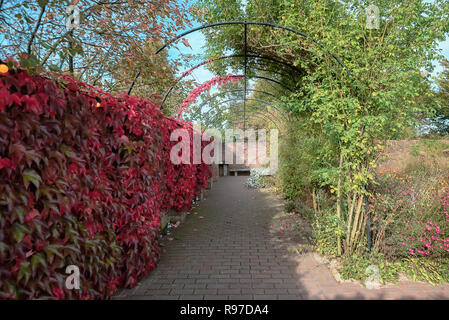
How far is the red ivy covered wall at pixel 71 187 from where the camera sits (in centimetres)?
145

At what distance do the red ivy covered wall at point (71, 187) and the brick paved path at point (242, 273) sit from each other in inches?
16.3

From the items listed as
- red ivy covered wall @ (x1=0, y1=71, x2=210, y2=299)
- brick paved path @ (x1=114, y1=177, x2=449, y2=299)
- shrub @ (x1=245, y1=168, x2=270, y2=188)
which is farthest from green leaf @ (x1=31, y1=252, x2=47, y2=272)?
shrub @ (x1=245, y1=168, x2=270, y2=188)

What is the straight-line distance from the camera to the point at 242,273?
3.32 metres

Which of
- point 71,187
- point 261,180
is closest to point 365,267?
point 71,187

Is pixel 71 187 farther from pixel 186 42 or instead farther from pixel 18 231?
pixel 186 42

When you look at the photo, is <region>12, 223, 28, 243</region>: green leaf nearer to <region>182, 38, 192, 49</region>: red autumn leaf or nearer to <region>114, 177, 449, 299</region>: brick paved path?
<region>114, 177, 449, 299</region>: brick paved path

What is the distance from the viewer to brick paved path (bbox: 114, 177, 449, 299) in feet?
9.23

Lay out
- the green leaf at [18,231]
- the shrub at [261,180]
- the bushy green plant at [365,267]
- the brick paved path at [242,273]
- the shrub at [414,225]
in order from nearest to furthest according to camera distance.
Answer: the green leaf at [18,231]
the brick paved path at [242,273]
the bushy green plant at [365,267]
the shrub at [414,225]
the shrub at [261,180]

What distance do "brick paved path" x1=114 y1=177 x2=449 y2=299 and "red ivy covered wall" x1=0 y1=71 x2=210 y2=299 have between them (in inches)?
16.3

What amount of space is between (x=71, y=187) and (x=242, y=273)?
2.26 metres

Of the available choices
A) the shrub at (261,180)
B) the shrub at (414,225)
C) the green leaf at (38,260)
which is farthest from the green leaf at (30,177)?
the shrub at (261,180)

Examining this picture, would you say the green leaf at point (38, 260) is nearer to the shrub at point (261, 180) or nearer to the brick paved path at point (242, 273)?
the brick paved path at point (242, 273)

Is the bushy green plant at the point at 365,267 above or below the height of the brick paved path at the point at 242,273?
above
